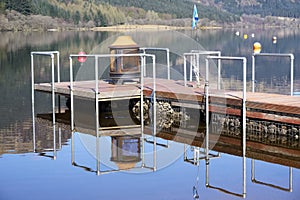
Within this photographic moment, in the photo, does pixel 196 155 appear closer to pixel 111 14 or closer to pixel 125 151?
pixel 125 151

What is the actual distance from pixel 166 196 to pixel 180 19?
13931 centimetres

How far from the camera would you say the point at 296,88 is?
25.1 metres

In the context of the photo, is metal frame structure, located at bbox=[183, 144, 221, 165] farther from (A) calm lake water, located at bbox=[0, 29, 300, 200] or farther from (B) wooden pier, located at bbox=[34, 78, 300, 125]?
(B) wooden pier, located at bbox=[34, 78, 300, 125]

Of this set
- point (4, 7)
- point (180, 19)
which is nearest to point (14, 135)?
point (4, 7)

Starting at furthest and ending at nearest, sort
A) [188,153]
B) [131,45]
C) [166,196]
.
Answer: [131,45] → [188,153] → [166,196]

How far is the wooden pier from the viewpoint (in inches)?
615

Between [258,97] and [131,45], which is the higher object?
[131,45]

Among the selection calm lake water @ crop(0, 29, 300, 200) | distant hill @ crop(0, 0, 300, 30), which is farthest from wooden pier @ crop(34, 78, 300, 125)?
distant hill @ crop(0, 0, 300, 30)

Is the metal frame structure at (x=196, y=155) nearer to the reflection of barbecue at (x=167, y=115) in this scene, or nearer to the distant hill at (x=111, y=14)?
the reflection of barbecue at (x=167, y=115)

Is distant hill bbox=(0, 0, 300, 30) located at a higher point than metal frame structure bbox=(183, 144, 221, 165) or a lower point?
higher

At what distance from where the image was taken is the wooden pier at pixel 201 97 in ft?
51.2

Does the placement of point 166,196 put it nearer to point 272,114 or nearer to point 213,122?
point 272,114

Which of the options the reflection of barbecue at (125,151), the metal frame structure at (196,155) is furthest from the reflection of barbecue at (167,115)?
the metal frame structure at (196,155)

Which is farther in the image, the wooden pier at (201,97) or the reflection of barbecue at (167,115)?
the reflection of barbecue at (167,115)
